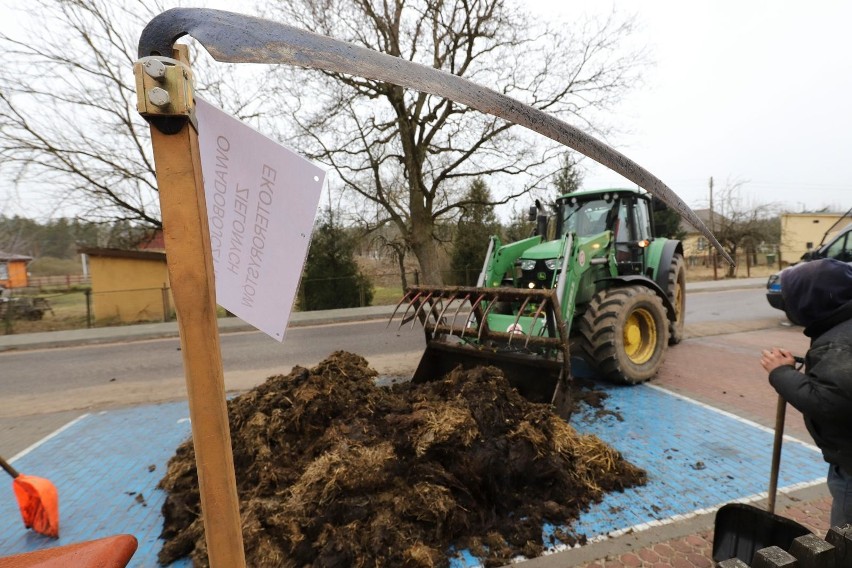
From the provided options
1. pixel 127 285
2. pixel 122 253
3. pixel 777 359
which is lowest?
pixel 777 359

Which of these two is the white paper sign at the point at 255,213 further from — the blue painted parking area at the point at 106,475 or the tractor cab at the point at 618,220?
the tractor cab at the point at 618,220

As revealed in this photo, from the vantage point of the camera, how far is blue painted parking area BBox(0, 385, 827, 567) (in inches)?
120

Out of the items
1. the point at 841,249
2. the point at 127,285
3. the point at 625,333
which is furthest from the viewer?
the point at 127,285

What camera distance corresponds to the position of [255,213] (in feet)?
4.12

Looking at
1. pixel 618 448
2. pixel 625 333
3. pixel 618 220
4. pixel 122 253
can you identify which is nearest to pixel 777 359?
pixel 618 448

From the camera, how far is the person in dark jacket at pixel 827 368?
6.19 feet

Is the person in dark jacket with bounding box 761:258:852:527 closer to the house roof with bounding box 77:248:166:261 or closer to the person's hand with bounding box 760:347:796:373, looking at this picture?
the person's hand with bounding box 760:347:796:373

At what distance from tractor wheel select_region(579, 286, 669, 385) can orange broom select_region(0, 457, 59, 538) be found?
17.1ft

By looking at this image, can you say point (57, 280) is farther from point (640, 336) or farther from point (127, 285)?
point (640, 336)

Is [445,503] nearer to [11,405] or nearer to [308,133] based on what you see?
[11,405]

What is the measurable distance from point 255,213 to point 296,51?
461 millimetres

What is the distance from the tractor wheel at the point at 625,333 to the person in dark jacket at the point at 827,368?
3.02 meters

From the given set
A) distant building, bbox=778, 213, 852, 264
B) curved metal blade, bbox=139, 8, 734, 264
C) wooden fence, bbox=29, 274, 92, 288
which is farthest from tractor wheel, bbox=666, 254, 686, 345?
wooden fence, bbox=29, 274, 92, 288

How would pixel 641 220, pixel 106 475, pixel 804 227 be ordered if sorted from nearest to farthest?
pixel 106 475
pixel 641 220
pixel 804 227
